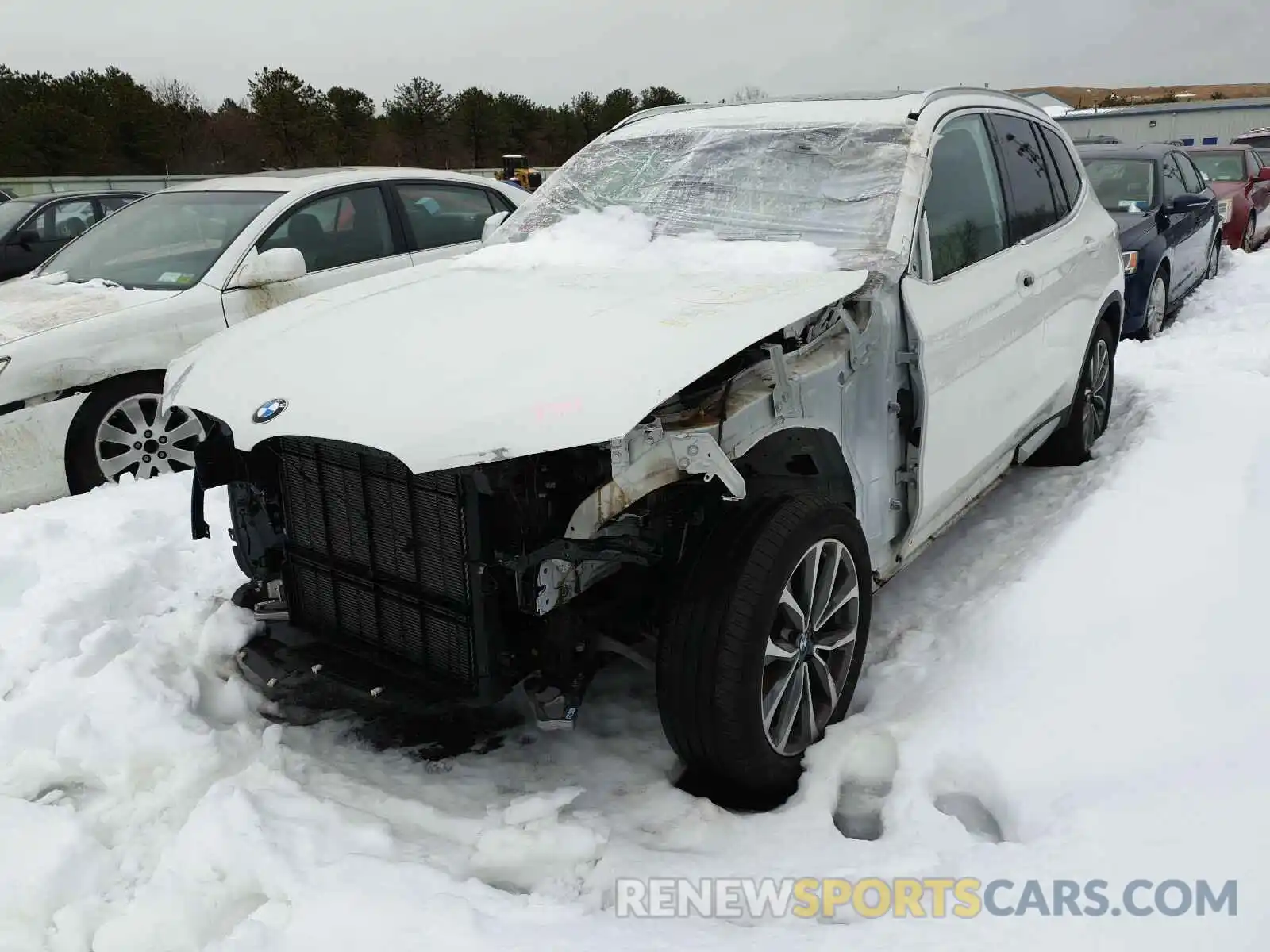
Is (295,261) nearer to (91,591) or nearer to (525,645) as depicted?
(91,591)

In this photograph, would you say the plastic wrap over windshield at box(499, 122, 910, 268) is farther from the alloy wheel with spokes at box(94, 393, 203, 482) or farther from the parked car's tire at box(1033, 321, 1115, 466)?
the alloy wheel with spokes at box(94, 393, 203, 482)

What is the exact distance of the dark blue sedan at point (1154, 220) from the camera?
7.49 m

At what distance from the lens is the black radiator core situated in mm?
2492

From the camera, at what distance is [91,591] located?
11.8 ft

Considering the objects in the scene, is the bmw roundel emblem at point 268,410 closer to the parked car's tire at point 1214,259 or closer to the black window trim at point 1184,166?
the black window trim at point 1184,166

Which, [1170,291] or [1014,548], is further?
[1170,291]

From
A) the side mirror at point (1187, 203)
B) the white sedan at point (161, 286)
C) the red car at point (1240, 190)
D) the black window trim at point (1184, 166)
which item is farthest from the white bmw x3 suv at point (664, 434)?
the red car at point (1240, 190)

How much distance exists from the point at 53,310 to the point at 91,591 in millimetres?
1999

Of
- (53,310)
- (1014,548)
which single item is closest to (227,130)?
(53,310)

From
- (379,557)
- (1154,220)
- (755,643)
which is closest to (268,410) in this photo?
(379,557)

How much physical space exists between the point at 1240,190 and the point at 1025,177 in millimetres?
9755

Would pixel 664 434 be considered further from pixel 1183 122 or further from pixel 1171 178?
pixel 1183 122

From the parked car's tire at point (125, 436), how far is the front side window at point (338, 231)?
1.10 metres

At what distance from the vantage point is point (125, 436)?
480cm
